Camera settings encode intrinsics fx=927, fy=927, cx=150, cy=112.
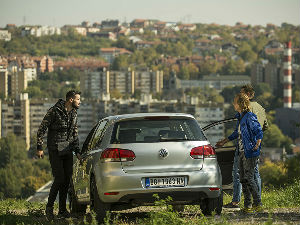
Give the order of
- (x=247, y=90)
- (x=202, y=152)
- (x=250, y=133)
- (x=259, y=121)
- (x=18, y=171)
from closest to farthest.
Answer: (x=202, y=152)
(x=250, y=133)
(x=247, y=90)
(x=259, y=121)
(x=18, y=171)

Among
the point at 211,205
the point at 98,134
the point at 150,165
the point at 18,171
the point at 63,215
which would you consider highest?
the point at 98,134

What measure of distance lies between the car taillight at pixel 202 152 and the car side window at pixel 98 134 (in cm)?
104

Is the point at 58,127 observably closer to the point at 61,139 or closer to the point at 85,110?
the point at 61,139

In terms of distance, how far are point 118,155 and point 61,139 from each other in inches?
62.3

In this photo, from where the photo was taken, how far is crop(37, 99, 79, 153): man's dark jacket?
34.7 ft

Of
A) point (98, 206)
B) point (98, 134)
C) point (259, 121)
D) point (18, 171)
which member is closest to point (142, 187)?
point (98, 206)

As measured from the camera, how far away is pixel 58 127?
418 inches

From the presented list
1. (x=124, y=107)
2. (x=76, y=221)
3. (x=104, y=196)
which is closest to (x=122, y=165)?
(x=104, y=196)

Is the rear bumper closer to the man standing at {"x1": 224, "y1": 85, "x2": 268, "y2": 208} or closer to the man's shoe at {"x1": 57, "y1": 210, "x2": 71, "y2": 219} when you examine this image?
the man standing at {"x1": 224, "y1": 85, "x2": 268, "y2": 208}

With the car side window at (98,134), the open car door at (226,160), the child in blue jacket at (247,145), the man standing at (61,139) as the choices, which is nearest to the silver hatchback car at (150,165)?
the car side window at (98,134)

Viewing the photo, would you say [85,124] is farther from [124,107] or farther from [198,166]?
[198,166]

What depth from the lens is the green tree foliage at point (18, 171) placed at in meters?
109

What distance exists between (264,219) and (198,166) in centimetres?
84

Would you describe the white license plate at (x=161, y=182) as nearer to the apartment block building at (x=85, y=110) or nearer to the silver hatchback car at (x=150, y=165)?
the silver hatchback car at (x=150, y=165)
